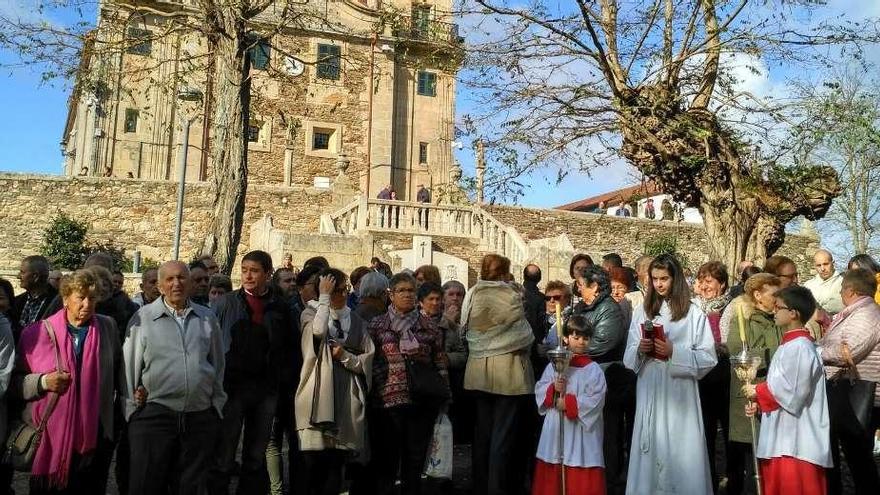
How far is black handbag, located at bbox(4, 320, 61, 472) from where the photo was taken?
16.9 ft

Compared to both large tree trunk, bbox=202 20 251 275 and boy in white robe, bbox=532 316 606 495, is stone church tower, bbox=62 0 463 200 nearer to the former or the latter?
large tree trunk, bbox=202 20 251 275

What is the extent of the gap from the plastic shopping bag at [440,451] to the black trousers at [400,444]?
0.18 ft

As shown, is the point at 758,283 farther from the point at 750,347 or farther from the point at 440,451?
the point at 440,451

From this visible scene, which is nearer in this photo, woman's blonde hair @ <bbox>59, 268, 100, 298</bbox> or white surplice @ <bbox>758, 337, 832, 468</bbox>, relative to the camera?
woman's blonde hair @ <bbox>59, 268, 100, 298</bbox>

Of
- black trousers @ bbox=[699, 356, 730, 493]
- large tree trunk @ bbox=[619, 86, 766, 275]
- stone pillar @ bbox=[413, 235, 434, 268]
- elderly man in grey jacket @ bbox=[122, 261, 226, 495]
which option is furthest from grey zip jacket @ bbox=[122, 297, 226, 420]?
stone pillar @ bbox=[413, 235, 434, 268]

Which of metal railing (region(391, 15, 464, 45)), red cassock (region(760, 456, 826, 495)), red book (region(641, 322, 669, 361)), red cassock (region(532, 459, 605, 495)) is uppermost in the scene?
metal railing (region(391, 15, 464, 45))

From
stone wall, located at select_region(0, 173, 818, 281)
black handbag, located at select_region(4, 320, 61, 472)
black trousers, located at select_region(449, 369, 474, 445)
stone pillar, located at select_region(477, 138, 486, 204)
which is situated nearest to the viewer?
black handbag, located at select_region(4, 320, 61, 472)

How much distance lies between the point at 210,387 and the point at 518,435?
2.92 meters

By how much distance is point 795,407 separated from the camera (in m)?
5.76

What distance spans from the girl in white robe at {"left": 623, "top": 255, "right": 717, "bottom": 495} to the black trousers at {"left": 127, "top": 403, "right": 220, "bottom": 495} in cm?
307

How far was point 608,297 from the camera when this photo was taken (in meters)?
6.98

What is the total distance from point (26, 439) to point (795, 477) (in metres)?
5.04

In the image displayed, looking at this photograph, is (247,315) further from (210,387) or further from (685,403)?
(685,403)

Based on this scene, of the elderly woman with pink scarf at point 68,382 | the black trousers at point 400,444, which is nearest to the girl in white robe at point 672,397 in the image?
the black trousers at point 400,444
